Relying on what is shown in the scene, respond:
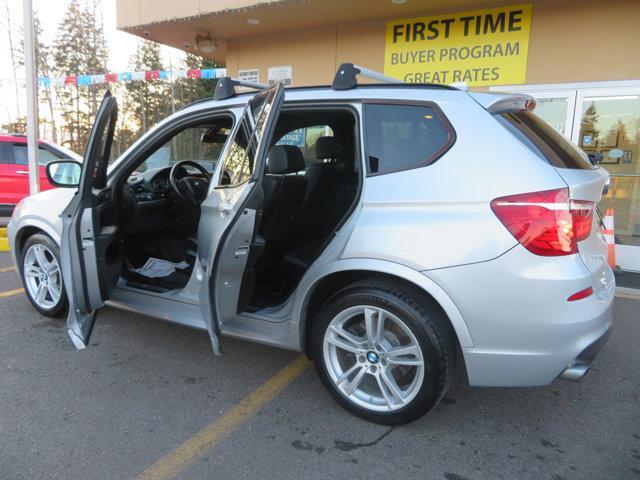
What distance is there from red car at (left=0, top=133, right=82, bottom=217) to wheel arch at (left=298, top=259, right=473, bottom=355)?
6851 millimetres

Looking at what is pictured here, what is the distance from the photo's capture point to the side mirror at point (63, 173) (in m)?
3.39

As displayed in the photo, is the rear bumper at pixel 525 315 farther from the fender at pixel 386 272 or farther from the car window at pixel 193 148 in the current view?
the car window at pixel 193 148

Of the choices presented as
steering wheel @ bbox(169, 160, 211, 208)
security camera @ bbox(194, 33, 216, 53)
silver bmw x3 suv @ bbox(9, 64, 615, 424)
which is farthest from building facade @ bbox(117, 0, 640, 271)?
silver bmw x3 suv @ bbox(9, 64, 615, 424)

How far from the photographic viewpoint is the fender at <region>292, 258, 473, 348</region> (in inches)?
89.9

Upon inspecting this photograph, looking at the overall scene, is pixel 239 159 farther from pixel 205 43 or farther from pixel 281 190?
pixel 205 43

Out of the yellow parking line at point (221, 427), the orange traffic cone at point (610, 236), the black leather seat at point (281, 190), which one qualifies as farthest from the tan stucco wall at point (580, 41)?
the yellow parking line at point (221, 427)

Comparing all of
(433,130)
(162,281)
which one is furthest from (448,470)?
(162,281)

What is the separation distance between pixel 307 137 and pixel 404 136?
2.10m

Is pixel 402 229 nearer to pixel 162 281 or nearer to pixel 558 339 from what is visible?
pixel 558 339

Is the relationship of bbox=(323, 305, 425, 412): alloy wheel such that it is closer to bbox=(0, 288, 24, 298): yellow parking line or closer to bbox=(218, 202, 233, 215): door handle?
bbox=(218, 202, 233, 215): door handle

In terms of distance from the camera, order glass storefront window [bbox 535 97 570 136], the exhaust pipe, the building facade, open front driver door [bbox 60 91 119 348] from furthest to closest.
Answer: glass storefront window [bbox 535 97 570 136], the building facade, open front driver door [bbox 60 91 119 348], the exhaust pipe

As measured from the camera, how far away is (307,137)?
4.52 meters

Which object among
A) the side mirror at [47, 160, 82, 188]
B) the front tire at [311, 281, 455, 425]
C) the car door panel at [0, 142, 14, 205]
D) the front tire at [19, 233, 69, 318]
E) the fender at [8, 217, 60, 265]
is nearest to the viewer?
the front tire at [311, 281, 455, 425]

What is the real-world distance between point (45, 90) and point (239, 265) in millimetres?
36865
